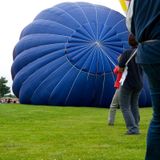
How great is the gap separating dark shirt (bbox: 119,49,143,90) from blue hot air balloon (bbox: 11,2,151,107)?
34.6 ft

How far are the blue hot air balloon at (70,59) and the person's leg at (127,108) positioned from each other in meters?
10.6

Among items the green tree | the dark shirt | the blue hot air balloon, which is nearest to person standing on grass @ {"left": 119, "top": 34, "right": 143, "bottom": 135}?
the dark shirt

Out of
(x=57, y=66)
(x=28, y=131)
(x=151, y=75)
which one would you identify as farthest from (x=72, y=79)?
(x=151, y=75)

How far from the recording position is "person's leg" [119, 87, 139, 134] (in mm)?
6848

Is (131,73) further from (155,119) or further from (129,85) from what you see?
(155,119)

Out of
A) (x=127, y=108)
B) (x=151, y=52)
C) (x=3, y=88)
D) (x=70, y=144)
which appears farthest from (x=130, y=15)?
(x=3, y=88)

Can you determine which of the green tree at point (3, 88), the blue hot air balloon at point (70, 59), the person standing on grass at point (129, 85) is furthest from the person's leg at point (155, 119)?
the green tree at point (3, 88)

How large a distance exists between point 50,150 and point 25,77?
509 inches

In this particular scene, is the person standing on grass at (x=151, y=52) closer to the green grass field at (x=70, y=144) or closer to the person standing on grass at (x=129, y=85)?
the green grass field at (x=70, y=144)

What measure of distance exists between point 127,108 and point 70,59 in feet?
35.9

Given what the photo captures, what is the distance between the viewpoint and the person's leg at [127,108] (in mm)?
6848

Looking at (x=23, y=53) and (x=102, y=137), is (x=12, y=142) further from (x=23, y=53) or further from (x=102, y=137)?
(x=23, y=53)

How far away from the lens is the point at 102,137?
255 inches

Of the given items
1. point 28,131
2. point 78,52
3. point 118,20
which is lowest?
point 28,131
